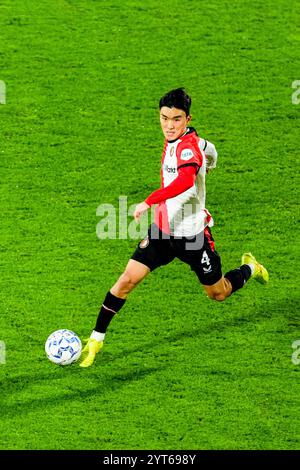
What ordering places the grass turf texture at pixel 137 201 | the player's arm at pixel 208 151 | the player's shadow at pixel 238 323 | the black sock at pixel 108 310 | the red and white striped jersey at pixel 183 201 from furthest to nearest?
the player's shadow at pixel 238 323, the black sock at pixel 108 310, the player's arm at pixel 208 151, the red and white striped jersey at pixel 183 201, the grass turf texture at pixel 137 201

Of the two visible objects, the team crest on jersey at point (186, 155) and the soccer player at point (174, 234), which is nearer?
the team crest on jersey at point (186, 155)

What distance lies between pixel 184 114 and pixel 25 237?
3.08m

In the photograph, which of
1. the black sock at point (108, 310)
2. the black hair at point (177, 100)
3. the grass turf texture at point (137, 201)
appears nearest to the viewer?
the grass turf texture at point (137, 201)

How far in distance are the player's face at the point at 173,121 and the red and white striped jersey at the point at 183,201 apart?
7cm

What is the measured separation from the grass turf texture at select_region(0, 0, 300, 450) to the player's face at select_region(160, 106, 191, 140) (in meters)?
1.95

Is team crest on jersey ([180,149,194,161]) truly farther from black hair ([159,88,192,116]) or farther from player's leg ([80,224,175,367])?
player's leg ([80,224,175,367])

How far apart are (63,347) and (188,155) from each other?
199 centimetres

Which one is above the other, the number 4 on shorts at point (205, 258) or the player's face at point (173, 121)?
the player's face at point (173, 121)

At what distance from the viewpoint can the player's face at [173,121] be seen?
10711 millimetres

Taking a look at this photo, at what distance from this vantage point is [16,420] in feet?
33.6

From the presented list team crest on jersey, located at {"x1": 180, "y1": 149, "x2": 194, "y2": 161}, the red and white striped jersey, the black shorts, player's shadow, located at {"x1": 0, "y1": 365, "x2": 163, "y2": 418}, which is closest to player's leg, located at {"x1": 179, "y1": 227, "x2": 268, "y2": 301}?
the black shorts

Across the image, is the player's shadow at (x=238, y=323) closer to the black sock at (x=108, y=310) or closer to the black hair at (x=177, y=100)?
the black sock at (x=108, y=310)

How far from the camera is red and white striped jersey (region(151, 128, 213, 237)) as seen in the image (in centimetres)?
1084

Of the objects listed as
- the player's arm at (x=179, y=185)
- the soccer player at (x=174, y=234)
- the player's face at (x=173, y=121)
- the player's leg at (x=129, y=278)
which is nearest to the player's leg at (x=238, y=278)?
the soccer player at (x=174, y=234)
